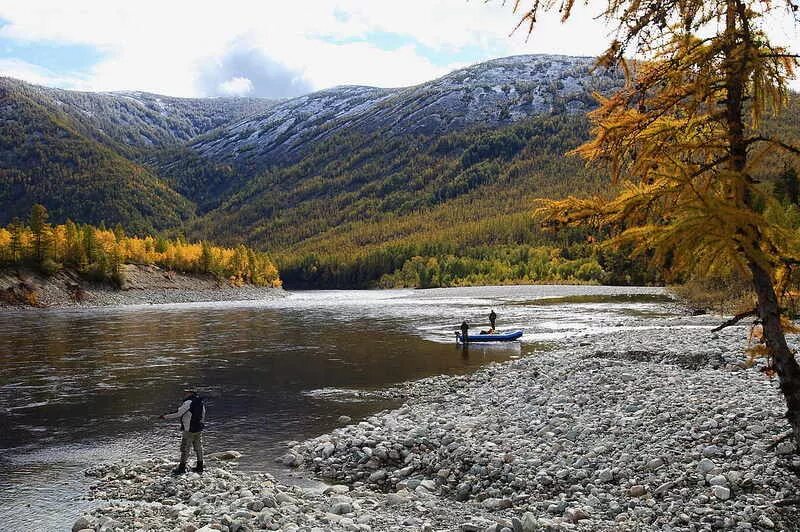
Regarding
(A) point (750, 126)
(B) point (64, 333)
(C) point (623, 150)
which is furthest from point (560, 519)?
(B) point (64, 333)

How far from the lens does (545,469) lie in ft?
52.0

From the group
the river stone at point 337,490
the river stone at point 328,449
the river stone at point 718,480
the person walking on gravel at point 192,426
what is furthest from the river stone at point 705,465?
the person walking on gravel at point 192,426

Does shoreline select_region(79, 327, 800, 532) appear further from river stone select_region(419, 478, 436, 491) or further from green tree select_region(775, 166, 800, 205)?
green tree select_region(775, 166, 800, 205)

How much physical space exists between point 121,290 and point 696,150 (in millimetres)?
126909

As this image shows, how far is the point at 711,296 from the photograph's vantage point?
73000 mm

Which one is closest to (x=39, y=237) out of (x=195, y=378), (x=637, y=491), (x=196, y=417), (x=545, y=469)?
(x=195, y=378)

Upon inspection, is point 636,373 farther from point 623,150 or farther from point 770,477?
point 623,150

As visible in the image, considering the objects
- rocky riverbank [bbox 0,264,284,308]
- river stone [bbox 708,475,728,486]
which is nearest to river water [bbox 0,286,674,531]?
river stone [bbox 708,475,728,486]

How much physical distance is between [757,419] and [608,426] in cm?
424

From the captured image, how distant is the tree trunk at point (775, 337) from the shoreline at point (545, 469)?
230 cm

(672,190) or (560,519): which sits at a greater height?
(672,190)

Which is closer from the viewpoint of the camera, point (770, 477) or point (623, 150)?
point (623, 150)

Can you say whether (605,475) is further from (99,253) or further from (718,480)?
(99,253)

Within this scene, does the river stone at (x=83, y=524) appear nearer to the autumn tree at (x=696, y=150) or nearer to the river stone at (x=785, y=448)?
the autumn tree at (x=696, y=150)
